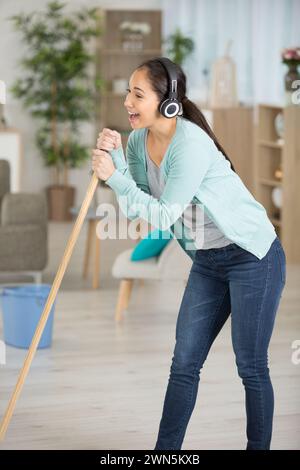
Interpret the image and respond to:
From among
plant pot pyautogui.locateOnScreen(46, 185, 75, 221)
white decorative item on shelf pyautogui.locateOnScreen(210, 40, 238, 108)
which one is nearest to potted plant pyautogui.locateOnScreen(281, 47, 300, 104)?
white decorative item on shelf pyautogui.locateOnScreen(210, 40, 238, 108)

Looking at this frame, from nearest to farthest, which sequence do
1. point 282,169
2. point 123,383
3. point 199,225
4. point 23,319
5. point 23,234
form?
point 199,225, point 123,383, point 23,319, point 23,234, point 282,169

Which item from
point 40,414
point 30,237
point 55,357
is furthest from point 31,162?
point 40,414

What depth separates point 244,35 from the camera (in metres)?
8.84

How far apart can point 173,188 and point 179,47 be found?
6419 millimetres

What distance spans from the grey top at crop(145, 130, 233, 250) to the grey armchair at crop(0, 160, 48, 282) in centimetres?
310

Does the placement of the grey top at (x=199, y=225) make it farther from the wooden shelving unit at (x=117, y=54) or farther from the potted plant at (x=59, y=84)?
the wooden shelving unit at (x=117, y=54)

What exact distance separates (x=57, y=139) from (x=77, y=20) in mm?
1031

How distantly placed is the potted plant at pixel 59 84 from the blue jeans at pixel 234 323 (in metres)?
5.86

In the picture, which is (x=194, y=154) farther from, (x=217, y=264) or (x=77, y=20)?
(x=77, y=20)

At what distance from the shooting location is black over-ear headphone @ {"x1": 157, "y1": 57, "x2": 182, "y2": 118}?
2.53 m

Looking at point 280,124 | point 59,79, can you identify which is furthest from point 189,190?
point 59,79

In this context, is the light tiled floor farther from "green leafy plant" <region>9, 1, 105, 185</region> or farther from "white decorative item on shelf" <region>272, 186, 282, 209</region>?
"green leafy plant" <region>9, 1, 105, 185</region>

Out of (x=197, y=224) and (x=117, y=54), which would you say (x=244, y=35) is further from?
(x=197, y=224)

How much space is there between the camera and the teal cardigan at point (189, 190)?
250cm
